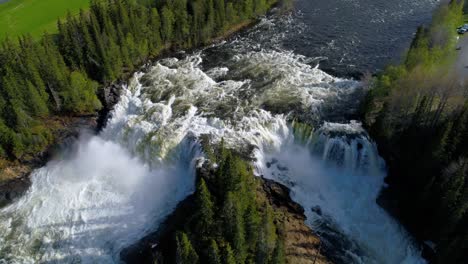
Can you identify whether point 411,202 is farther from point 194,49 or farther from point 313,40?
point 194,49

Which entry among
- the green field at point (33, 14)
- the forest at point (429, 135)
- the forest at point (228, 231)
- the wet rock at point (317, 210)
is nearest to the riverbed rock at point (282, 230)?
the wet rock at point (317, 210)

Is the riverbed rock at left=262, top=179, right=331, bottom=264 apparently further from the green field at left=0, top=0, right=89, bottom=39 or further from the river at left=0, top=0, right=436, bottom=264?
the green field at left=0, top=0, right=89, bottom=39

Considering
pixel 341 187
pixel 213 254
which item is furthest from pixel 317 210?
pixel 213 254

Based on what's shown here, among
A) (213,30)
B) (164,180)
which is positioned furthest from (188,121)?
(213,30)

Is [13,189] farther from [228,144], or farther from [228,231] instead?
[228,231]

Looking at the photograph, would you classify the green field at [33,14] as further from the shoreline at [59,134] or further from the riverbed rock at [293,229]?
the riverbed rock at [293,229]

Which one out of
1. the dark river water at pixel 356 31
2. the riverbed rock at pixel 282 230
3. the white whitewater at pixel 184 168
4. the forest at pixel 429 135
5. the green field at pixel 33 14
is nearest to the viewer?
the forest at pixel 429 135
